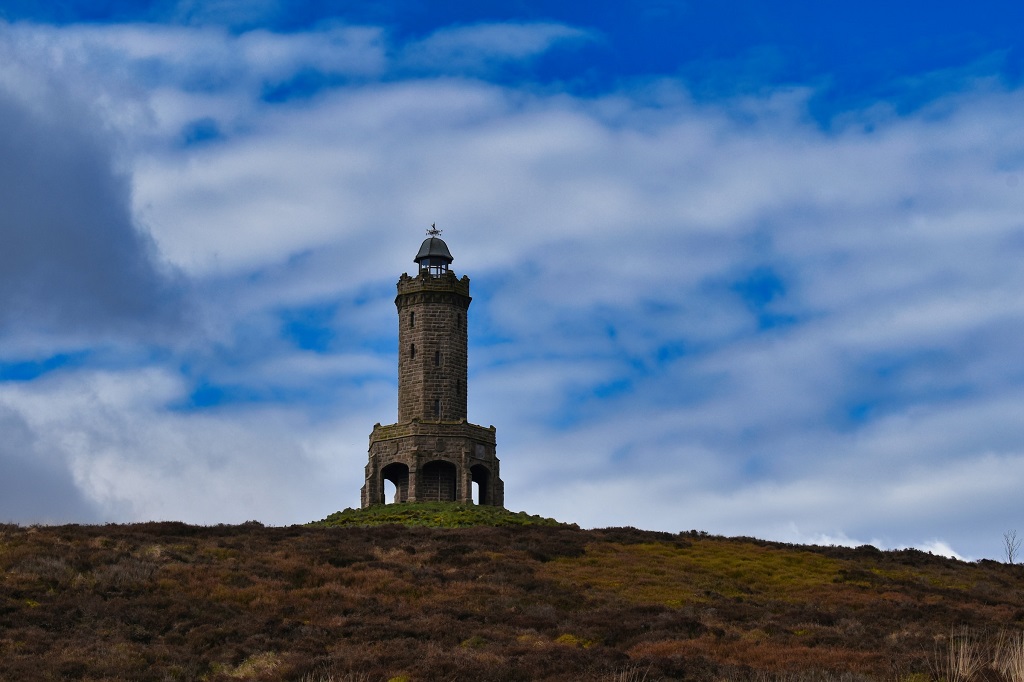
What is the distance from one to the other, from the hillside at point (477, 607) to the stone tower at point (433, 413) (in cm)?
1357

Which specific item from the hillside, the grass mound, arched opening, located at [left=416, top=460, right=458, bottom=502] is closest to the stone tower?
arched opening, located at [left=416, top=460, right=458, bottom=502]

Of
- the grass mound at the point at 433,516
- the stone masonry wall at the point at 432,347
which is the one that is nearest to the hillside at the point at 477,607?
the grass mound at the point at 433,516

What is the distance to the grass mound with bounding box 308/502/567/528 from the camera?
202 ft

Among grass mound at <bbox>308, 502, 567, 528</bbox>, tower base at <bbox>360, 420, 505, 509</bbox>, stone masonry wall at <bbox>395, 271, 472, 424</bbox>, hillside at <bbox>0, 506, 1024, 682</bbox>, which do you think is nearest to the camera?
hillside at <bbox>0, 506, 1024, 682</bbox>

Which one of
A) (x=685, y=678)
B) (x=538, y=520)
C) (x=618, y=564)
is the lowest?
(x=685, y=678)

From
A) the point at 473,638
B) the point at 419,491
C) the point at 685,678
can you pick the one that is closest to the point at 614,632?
the point at 473,638

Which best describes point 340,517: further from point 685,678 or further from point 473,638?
point 685,678

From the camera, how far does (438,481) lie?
72.1 meters

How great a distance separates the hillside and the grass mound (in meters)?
3.60

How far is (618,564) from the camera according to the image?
49750 millimetres

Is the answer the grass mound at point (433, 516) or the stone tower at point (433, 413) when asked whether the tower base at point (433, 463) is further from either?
the grass mound at point (433, 516)

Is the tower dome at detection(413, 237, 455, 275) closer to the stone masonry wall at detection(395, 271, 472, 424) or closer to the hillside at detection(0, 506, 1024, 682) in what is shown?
the stone masonry wall at detection(395, 271, 472, 424)

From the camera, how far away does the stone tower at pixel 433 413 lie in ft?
235

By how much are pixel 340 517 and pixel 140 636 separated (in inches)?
1226
